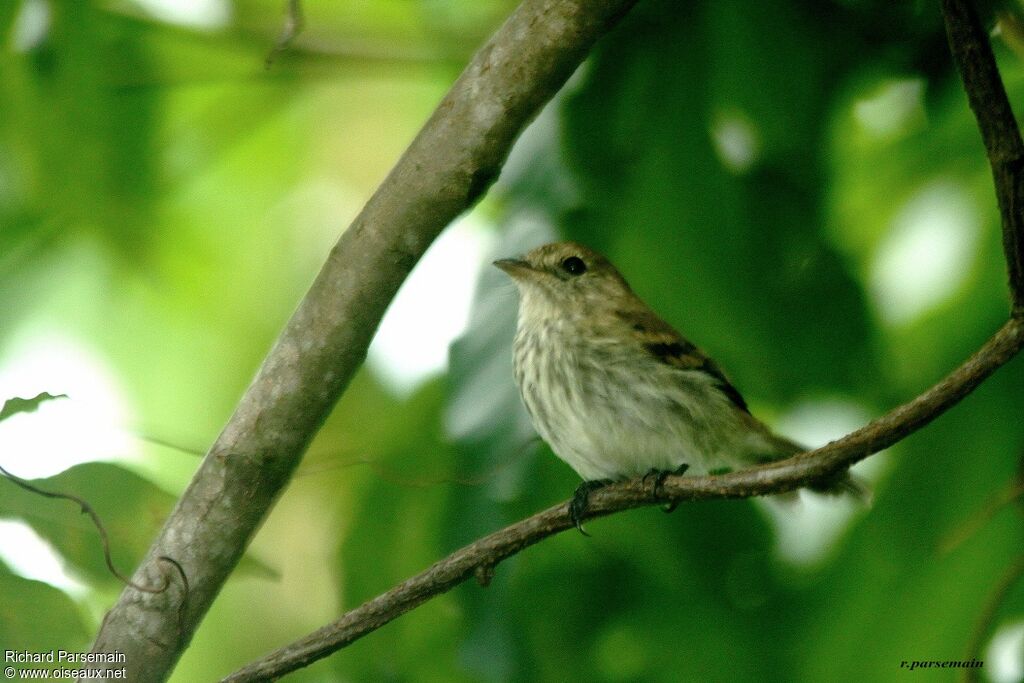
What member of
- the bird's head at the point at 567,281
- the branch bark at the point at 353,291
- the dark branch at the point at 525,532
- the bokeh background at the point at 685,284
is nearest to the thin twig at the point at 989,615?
the bokeh background at the point at 685,284

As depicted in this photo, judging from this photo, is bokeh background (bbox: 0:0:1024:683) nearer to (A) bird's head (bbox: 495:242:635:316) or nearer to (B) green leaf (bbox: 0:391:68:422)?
(A) bird's head (bbox: 495:242:635:316)

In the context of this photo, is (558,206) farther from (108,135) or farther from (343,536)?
(108,135)

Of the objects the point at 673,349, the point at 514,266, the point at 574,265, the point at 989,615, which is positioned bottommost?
the point at 989,615

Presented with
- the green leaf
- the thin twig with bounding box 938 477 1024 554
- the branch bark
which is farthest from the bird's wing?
the green leaf

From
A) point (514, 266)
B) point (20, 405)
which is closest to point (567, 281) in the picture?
point (514, 266)

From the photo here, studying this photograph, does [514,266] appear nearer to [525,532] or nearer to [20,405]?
[525,532]

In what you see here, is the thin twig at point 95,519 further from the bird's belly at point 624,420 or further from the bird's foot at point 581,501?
the bird's belly at point 624,420
